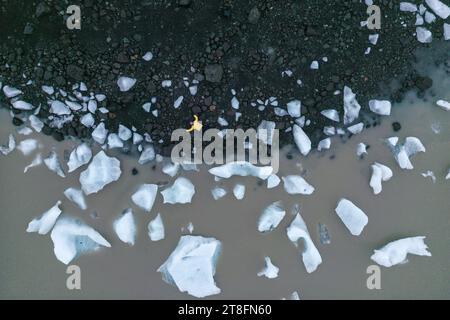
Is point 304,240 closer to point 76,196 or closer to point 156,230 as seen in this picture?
point 156,230

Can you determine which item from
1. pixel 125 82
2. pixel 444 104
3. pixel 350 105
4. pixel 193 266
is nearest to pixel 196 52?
pixel 125 82

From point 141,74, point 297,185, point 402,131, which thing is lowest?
point 297,185

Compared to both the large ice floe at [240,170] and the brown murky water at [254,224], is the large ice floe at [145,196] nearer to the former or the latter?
the brown murky water at [254,224]

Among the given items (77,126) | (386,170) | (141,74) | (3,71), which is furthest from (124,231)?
(386,170)

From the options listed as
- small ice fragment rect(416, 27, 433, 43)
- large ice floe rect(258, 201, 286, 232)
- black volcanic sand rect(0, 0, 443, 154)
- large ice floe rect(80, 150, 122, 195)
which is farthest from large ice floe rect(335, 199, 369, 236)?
large ice floe rect(80, 150, 122, 195)

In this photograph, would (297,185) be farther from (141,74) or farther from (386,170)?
(141,74)
